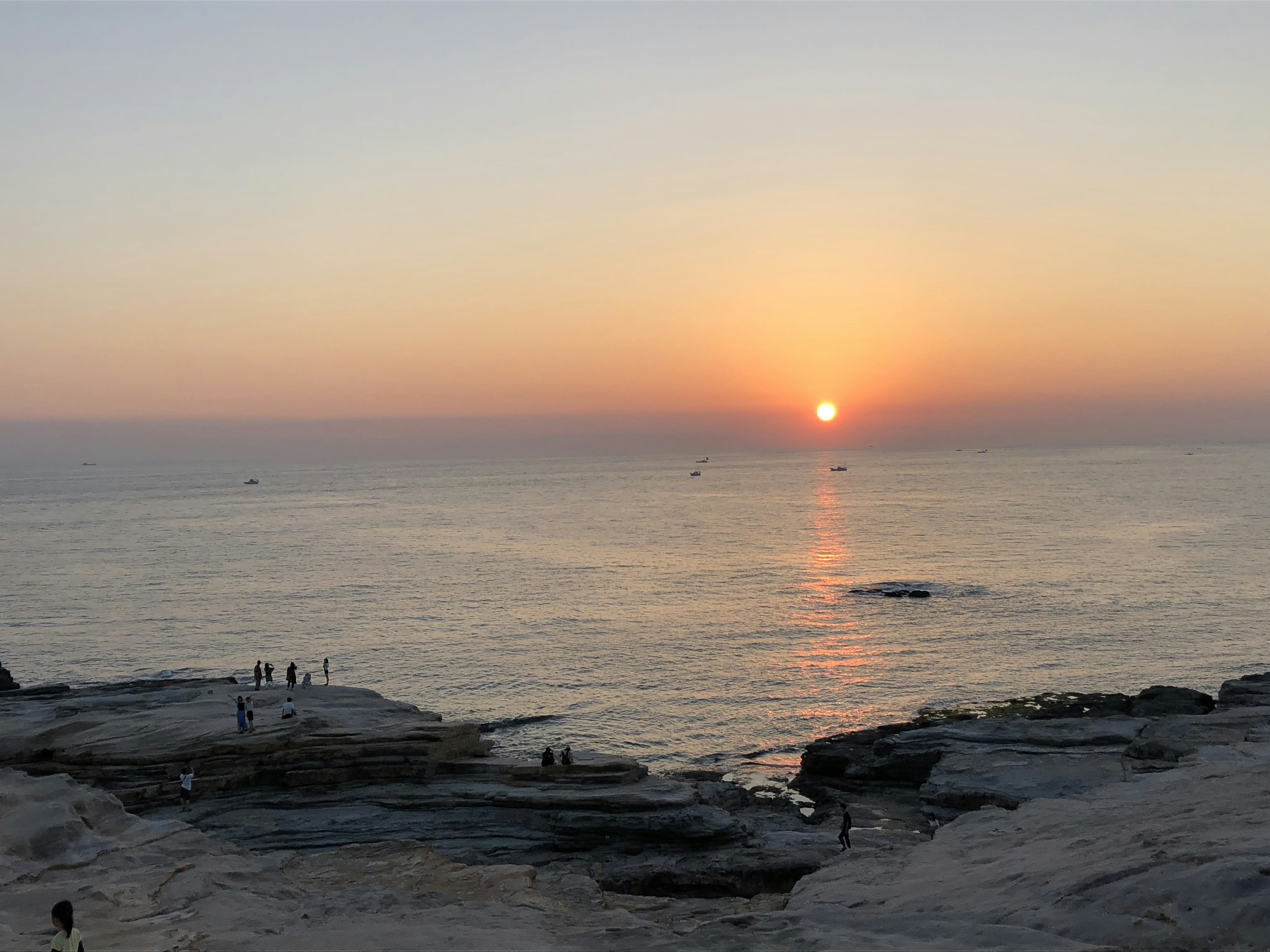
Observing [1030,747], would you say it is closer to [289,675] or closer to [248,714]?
[248,714]

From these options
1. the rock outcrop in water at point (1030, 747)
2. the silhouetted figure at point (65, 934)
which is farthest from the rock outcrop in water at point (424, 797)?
the silhouetted figure at point (65, 934)

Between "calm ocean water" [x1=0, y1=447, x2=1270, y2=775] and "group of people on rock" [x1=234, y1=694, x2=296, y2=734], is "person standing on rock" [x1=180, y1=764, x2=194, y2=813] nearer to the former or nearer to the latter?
"group of people on rock" [x1=234, y1=694, x2=296, y2=734]

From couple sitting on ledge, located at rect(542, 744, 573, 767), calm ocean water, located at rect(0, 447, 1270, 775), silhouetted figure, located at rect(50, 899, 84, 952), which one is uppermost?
Result: silhouetted figure, located at rect(50, 899, 84, 952)

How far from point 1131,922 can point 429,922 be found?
12671mm

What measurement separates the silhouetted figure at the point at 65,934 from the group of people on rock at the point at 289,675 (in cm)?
2791

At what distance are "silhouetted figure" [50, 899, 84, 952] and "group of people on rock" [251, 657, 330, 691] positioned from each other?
1099 inches

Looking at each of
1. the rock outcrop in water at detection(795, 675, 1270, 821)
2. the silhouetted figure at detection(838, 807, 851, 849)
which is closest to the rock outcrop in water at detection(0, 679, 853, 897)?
the silhouetted figure at detection(838, 807, 851, 849)

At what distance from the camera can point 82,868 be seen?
20.2 metres

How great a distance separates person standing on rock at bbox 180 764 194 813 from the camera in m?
27.2

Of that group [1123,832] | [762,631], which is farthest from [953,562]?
[1123,832]

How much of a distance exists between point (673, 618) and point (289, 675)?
3833 centimetres

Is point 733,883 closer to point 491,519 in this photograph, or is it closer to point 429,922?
point 429,922

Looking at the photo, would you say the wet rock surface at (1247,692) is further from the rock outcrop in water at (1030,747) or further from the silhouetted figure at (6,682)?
the silhouetted figure at (6,682)

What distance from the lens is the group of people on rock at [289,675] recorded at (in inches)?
1651
